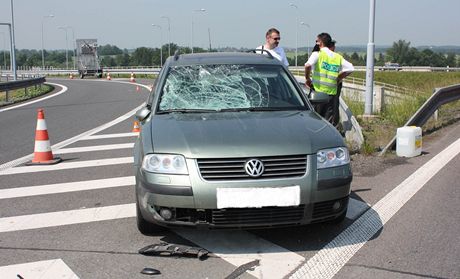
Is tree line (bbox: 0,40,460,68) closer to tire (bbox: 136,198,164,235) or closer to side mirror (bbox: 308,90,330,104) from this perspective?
side mirror (bbox: 308,90,330,104)

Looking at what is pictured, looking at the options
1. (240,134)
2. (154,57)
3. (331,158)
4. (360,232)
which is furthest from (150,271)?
(154,57)

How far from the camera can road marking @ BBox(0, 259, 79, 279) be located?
3.83 metres

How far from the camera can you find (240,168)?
4.04 m

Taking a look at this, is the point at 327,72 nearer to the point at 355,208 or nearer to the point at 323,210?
the point at 355,208

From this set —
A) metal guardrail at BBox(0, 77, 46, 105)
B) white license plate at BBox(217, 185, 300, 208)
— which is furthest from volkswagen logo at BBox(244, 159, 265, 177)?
metal guardrail at BBox(0, 77, 46, 105)

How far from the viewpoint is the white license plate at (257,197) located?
3988 mm

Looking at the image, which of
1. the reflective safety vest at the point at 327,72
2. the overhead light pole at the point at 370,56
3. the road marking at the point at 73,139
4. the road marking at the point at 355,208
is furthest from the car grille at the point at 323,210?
the overhead light pole at the point at 370,56

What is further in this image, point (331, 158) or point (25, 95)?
point (25, 95)

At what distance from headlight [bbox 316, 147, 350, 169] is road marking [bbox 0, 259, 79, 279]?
2.04 m

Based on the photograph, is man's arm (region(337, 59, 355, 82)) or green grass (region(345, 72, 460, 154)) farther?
green grass (region(345, 72, 460, 154))

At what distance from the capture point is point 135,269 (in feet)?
12.9

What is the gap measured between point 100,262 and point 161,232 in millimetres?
743

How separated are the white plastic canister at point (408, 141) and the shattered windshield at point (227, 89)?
3193mm

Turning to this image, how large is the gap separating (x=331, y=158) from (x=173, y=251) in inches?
58.0
